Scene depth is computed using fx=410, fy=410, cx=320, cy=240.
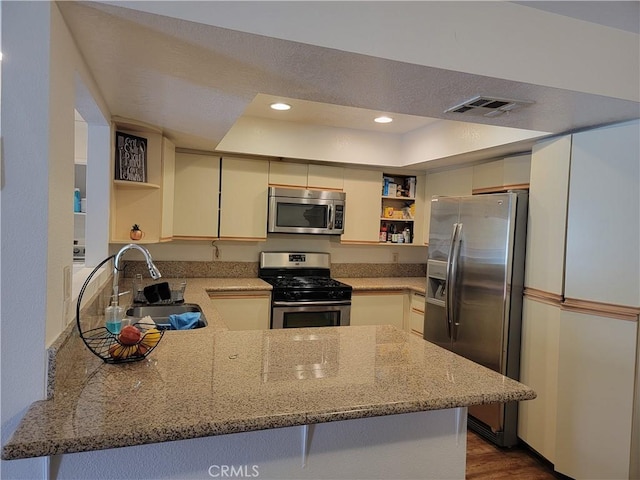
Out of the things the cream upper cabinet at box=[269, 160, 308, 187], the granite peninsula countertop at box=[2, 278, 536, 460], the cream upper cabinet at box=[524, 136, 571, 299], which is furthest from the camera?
the cream upper cabinet at box=[269, 160, 308, 187]

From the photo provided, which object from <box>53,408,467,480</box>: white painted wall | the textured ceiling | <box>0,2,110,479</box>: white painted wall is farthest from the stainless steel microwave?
<box>0,2,110,479</box>: white painted wall

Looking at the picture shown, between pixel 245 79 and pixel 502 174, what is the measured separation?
87.4 inches

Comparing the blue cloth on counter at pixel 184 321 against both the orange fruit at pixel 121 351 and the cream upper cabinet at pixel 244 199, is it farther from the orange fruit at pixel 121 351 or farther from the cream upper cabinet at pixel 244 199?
the cream upper cabinet at pixel 244 199

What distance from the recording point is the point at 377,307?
13.0ft

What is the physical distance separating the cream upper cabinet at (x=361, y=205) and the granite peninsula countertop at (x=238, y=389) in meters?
2.26

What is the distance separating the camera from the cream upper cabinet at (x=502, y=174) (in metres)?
2.88

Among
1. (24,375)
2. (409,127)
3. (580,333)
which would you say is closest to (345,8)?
(24,375)

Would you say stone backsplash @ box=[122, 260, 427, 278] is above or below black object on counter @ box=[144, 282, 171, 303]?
above

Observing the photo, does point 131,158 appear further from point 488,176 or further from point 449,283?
point 488,176

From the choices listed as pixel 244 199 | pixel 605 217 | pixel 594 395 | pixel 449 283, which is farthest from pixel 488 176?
pixel 244 199

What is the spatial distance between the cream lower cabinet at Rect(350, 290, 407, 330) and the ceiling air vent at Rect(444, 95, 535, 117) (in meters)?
2.19

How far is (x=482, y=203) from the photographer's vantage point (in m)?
2.89

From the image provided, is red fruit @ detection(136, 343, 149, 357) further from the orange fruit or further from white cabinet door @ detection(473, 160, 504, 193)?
white cabinet door @ detection(473, 160, 504, 193)

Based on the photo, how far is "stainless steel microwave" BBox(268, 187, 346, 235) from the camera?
3.76m
